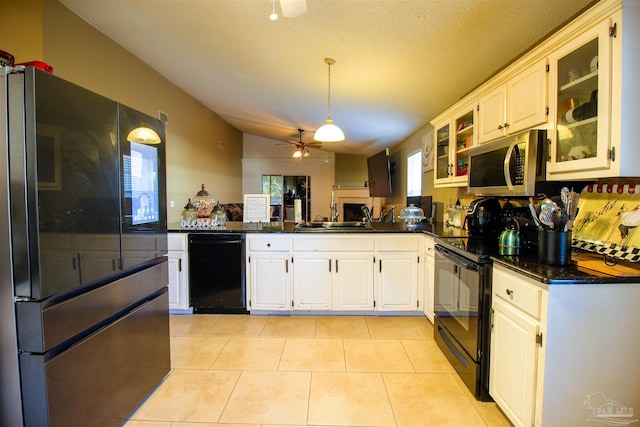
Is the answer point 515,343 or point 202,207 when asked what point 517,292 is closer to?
point 515,343

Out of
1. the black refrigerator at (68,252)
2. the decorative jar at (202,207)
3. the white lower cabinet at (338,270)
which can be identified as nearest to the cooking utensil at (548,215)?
the white lower cabinet at (338,270)

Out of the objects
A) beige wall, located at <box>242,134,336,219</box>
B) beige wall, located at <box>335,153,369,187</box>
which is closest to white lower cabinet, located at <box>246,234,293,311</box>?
beige wall, located at <box>242,134,336,219</box>

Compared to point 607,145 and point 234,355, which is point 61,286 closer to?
point 234,355

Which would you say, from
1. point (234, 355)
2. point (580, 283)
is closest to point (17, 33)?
point (234, 355)

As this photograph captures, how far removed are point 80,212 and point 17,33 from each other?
2169 mm

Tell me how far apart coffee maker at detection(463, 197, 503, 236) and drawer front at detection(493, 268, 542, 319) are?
853 mm

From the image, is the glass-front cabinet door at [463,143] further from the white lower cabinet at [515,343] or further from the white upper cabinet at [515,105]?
the white lower cabinet at [515,343]

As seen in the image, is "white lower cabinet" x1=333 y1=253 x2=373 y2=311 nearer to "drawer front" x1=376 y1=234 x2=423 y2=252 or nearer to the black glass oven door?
"drawer front" x1=376 y1=234 x2=423 y2=252

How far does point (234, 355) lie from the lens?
2.35 meters

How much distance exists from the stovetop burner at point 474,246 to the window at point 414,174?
2.29 meters

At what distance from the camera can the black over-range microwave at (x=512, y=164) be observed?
1799 mm

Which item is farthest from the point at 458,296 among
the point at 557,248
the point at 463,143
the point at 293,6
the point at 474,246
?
the point at 293,6

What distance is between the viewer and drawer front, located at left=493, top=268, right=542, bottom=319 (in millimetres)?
1377

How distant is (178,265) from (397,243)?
2.16m
